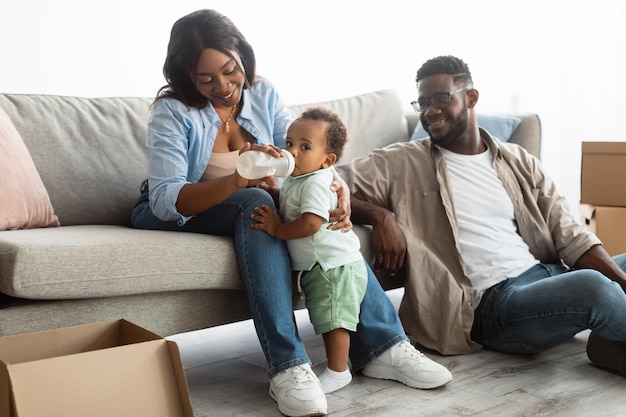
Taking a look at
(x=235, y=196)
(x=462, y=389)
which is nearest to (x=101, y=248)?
(x=235, y=196)

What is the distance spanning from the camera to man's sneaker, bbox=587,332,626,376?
2.20m

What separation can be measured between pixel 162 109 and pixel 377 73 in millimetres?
2031

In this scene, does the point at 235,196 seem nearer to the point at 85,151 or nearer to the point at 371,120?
the point at 85,151

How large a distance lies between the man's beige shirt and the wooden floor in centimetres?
13

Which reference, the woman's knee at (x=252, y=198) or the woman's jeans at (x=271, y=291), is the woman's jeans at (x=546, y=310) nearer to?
the woman's jeans at (x=271, y=291)

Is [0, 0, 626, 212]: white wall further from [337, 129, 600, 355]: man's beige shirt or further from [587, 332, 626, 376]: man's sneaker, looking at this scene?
[587, 332, 626, 376]: man's sneaker

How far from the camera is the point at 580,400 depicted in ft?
6.63

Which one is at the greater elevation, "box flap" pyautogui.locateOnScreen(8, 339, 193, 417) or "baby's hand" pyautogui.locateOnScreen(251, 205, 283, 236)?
"baby's hand" pyautogui.locateOnScreen(251, 205, 283, 236)

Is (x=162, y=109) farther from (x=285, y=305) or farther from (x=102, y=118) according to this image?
(x=285, y=305)

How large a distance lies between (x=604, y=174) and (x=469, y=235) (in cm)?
76

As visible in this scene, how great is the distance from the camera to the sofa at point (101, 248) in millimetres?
1832

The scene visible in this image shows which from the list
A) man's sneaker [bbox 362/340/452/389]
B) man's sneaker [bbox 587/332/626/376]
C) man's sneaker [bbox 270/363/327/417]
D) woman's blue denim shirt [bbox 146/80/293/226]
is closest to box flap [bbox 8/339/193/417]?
man's sneaker [bbox 270/363/327/417]

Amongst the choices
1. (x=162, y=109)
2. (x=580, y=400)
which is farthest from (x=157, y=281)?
(x=580, y=400)

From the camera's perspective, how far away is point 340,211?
2109 mm
